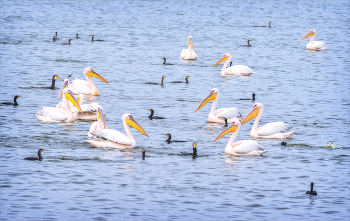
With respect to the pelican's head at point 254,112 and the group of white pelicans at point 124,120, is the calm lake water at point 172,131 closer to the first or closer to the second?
the group of white pelicans at point 124,120

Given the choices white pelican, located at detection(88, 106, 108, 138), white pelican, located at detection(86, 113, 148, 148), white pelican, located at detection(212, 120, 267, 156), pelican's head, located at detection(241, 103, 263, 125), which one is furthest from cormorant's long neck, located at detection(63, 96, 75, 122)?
white pelican, located at detection(212, 120, 267, 156)

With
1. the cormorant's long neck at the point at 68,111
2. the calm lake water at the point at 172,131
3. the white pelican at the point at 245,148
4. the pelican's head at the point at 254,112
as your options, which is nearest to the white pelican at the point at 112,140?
the calm lake water at the point at 172,131

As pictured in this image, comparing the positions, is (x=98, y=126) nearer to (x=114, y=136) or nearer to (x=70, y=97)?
(x=114, y=136)

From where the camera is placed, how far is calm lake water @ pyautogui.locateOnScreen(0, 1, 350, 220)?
11.8 m

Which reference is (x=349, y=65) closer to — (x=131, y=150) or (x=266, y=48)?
(x=266, y=48)

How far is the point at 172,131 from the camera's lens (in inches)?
680

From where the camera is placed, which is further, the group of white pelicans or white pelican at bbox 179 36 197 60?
white pelican at bbox 179 36 197 60

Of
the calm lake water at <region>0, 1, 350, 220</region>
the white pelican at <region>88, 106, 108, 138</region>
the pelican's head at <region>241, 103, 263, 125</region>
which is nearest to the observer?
the calm lake water at <region>0, 1, 350, 220</region>

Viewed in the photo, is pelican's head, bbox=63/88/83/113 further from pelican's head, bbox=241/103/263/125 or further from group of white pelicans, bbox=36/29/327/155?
pelican's head, bbox=241/103/263/125

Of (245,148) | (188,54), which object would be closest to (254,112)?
(245,148)

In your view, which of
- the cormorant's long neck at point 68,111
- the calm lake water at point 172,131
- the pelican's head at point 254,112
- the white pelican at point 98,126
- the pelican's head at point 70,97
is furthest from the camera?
the pelican's head at point 70,97

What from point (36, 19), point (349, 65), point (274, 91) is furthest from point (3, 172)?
point (36, 19)

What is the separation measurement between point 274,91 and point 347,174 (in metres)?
10.5

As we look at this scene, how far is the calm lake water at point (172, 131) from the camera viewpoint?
1180cm
